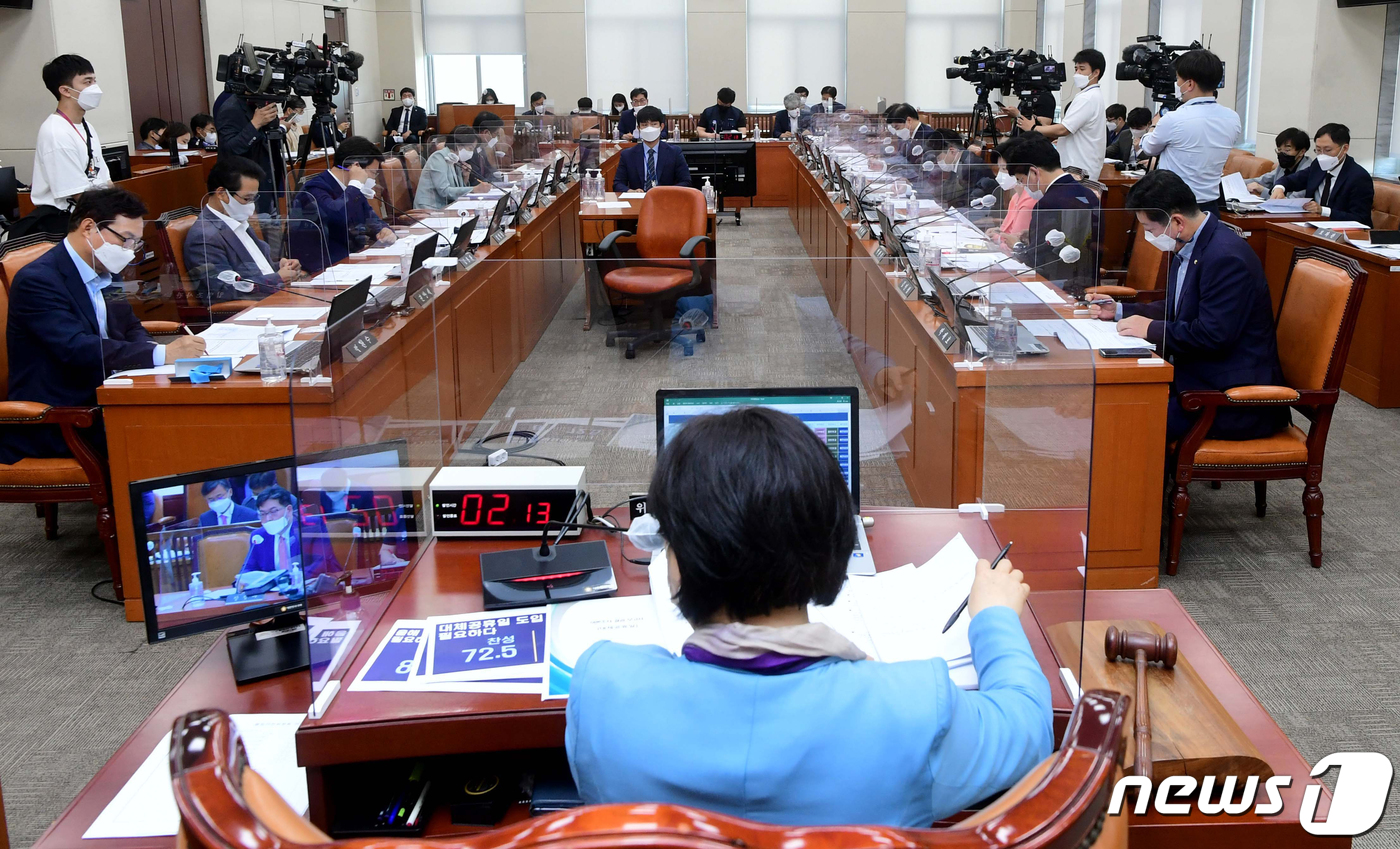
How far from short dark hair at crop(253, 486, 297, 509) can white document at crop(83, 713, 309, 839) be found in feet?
1.11

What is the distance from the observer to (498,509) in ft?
6.95

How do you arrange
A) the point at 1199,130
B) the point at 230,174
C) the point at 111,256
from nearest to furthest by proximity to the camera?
the point at 111,256 < the point at 230,174 < the point at 1199,130

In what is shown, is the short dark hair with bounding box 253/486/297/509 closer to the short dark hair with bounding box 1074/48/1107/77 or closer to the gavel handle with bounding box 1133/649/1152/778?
the gavel handle with bounding box 1133/649/1152/778

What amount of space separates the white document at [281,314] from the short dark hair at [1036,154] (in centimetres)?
337

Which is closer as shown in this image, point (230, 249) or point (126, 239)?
point (126, 239)

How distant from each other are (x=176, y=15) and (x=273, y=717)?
11.5m

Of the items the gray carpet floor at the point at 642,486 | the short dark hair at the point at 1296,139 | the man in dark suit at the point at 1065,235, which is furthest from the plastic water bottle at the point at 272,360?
the short dark hair at the point at 1296,139

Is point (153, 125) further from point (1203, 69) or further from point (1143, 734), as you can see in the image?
point (1143, 734)

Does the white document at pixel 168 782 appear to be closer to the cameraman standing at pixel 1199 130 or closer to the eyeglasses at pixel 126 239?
the eyeglasses at pixel 126 239

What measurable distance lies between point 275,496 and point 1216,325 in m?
2.85

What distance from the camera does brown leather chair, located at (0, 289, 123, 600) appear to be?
133 inches

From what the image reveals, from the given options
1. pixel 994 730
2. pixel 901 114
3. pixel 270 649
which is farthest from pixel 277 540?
pixel 901 114

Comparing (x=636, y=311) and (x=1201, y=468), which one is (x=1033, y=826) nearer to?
(x=636, y=311)

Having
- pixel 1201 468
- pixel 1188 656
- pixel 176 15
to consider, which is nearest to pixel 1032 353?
pixel 1188 656
